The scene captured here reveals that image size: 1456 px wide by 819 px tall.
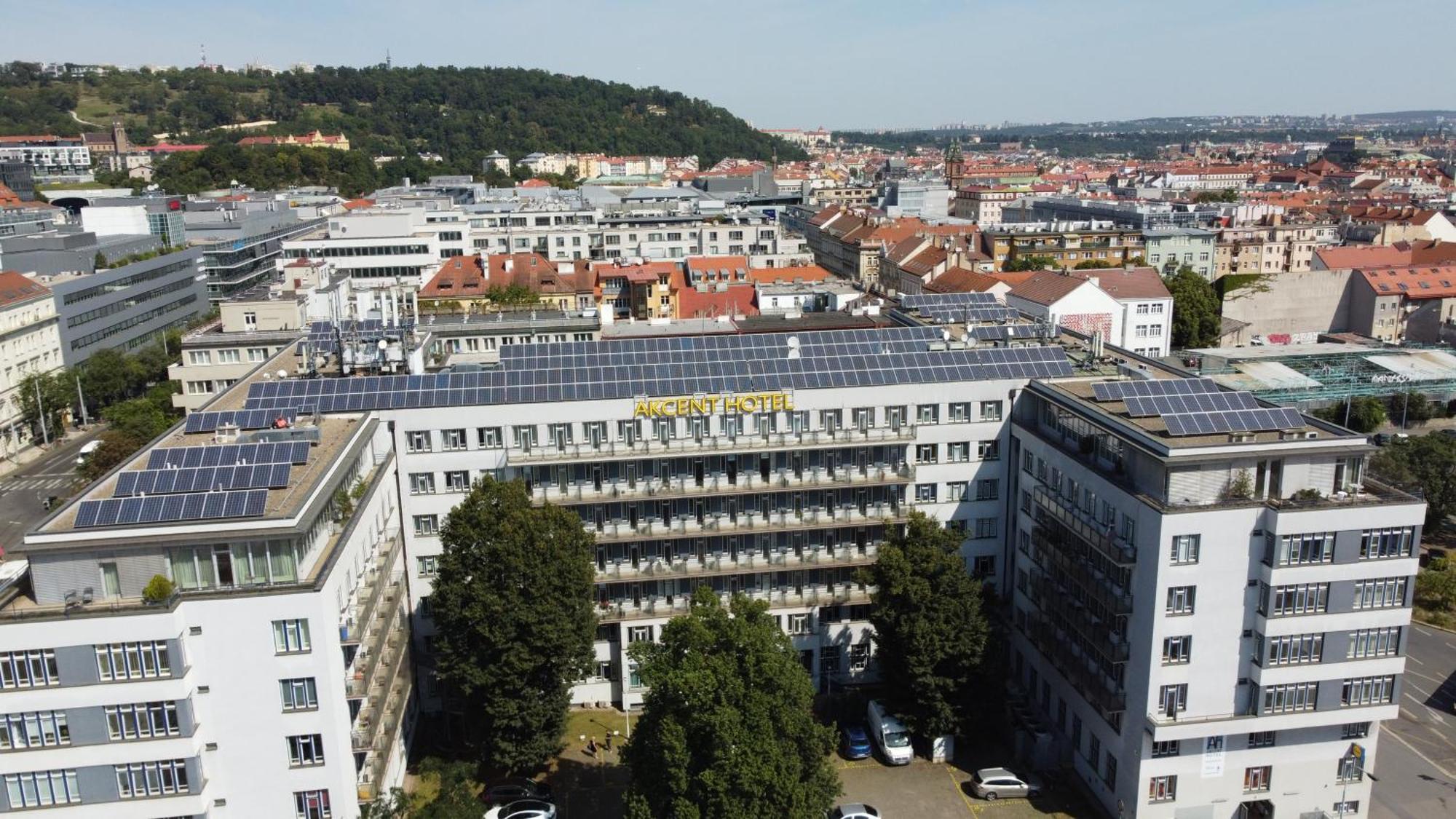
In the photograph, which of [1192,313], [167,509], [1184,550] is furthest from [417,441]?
[1192,313]

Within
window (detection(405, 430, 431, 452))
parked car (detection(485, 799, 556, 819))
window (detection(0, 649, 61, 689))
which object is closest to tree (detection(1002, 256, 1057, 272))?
window (detection(405, 430, 431, 452))

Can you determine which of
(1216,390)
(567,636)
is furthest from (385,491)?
(1216,390)

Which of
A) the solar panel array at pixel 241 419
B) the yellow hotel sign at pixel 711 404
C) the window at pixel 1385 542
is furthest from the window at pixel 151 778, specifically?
the window at pixel 1385 542

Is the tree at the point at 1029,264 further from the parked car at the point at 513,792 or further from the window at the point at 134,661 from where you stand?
the window at the point at 134,661

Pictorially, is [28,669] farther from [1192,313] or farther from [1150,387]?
[1192,313]

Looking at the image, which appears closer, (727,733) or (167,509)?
(167,509)

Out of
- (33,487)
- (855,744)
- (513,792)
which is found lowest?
(855,744)
